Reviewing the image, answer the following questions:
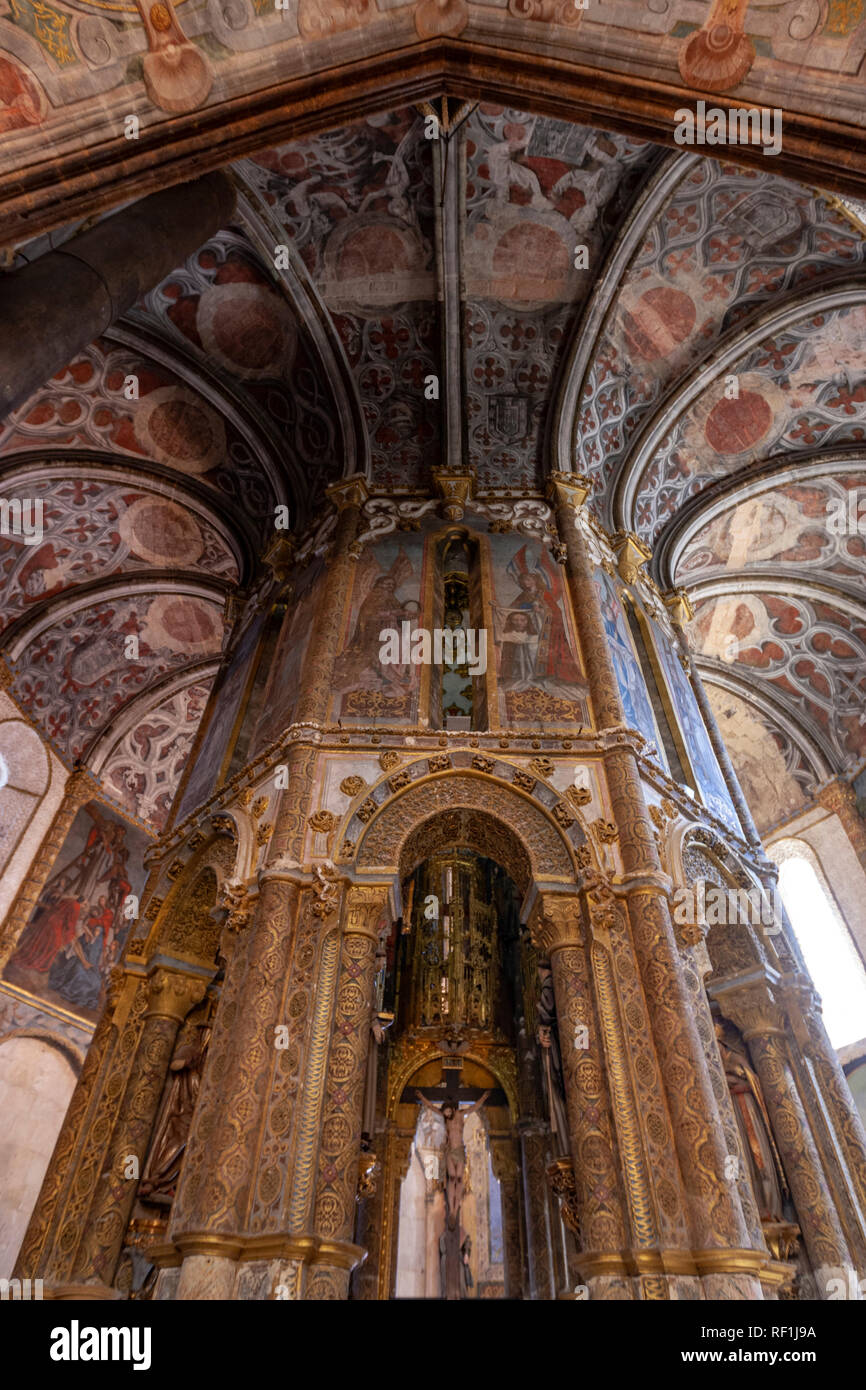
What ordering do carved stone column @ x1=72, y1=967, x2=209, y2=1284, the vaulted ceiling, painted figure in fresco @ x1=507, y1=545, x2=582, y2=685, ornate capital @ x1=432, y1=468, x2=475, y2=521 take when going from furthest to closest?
1. ornate capital @ x1=432, y1=468, x2=475, y2=521
2. the vaulted ceiling
3. painted figure in fresco @ x1=507, y1=545, x2=582, y2=685
4. carved stone column @ x1=72, y1=967, x2=209, y2=1284

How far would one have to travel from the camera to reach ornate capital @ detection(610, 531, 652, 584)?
35.0ft

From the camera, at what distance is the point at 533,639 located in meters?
8.75

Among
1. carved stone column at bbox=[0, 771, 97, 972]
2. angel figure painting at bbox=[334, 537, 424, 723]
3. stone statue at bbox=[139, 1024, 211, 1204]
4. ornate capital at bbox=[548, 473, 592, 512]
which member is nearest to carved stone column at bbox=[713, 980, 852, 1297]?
angel figure painting at bbox=[334, 537, 424, 723]

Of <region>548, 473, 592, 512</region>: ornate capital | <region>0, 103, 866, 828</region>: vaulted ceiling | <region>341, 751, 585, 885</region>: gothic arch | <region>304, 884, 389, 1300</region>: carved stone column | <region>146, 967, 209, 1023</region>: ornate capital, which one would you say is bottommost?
<region>304, 884, 389, 1300</region>: carved stone column

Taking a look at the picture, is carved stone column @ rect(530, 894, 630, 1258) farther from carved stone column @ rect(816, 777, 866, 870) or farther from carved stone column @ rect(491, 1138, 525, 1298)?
carved stone column @ rect(816, 777, 866, 870)

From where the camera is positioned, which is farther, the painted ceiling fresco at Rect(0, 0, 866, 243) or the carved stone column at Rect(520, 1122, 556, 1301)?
the carved stone column at Rect(520, 1122, 556, 1301)

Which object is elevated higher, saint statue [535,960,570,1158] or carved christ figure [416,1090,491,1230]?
carved christ figure [416,1090,491,1230]

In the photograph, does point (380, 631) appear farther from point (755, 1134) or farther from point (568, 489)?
point (755, 1134)

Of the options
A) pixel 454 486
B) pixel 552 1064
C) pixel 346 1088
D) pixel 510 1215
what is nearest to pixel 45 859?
pixel 510 1215

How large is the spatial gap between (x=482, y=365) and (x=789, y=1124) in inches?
383

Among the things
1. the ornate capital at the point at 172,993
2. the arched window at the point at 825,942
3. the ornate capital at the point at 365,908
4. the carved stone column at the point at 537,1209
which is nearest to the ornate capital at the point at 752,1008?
the carved stone column at the point at 537,1209

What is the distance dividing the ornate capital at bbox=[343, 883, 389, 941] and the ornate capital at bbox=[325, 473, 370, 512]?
580cm
